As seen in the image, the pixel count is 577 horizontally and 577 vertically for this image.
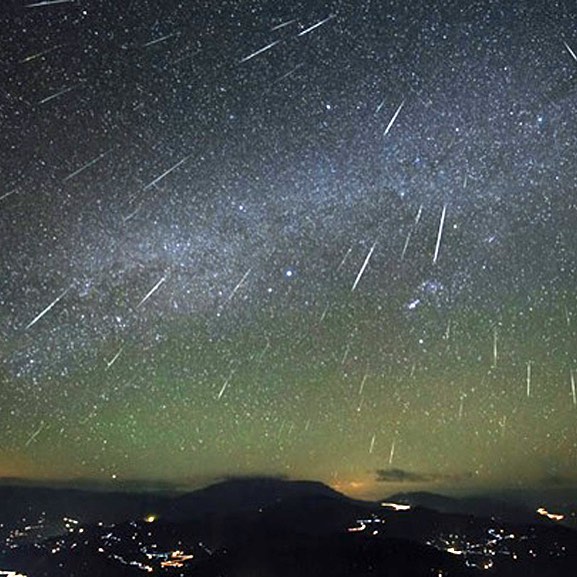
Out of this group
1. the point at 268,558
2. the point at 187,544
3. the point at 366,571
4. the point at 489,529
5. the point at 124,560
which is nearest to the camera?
the point at 366,571

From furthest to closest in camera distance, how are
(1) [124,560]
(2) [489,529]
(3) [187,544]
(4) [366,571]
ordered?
(2) [489,529] < (3) [187,544] < (1) [124,560] < (4) [366,571]

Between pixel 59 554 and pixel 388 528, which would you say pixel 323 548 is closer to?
pixel 59 554

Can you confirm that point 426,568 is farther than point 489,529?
No

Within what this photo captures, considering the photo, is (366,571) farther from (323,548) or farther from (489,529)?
(489,529)

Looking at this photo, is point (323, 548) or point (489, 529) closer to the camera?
point (323, 548)

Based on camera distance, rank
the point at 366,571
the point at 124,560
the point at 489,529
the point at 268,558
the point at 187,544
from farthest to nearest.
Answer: the point at 489,529 < the point at 187,544 < the point at 124,560 < the point at 268,558 < the point at 366,571

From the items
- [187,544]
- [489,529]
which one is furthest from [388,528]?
[187,544]

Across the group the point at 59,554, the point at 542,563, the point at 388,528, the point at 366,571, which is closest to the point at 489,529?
the point at 388,528
